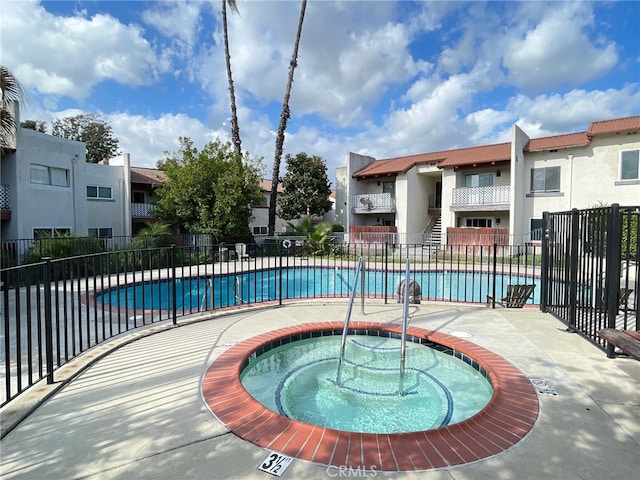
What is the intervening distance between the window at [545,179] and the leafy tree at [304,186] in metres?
14.7

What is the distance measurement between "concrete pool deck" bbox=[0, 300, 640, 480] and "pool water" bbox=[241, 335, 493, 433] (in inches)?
26.0

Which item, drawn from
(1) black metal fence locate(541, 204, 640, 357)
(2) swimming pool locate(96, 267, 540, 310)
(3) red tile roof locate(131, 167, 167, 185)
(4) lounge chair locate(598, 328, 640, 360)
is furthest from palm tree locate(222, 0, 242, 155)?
(4) lounge chair locate(598, 328, 640, 360)

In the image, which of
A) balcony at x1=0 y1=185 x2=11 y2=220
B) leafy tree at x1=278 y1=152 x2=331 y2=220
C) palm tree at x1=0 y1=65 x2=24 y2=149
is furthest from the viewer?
leafy tree at x1=278 y1=152 x2=331 y2=220

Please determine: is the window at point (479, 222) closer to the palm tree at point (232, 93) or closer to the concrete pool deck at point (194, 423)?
the palm tree at point (232, 93)

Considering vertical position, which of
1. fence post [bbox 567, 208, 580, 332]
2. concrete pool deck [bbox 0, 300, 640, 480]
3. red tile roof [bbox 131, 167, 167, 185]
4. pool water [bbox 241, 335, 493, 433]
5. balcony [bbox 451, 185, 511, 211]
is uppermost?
red tile roof [bbox 131, 167, 167, 185]

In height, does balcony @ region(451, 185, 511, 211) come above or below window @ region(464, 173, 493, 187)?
below

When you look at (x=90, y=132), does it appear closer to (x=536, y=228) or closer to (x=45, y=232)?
(x=45, y=232)

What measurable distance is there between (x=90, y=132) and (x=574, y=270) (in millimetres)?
40613

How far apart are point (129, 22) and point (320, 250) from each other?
13.4 m

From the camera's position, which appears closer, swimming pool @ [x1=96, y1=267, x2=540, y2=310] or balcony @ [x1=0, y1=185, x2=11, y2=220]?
swimming pool @ [x1=96, y1=267, x2=540, y2=310]

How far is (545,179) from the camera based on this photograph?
65.7 ft

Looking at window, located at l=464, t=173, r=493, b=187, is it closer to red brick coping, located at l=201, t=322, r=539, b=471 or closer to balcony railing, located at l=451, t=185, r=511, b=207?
balcony railing, located at l=451, t=185, r=511, b=207

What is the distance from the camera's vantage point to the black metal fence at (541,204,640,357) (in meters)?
4.30

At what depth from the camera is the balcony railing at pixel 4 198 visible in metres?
14.8
